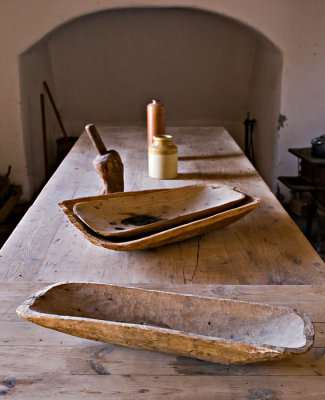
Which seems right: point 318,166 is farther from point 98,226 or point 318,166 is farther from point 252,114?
point 98,226

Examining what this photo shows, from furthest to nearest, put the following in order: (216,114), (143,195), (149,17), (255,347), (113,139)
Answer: (216,114) → (149,17) → (113,139) → (143,195) → (255,347)

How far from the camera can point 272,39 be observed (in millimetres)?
4129

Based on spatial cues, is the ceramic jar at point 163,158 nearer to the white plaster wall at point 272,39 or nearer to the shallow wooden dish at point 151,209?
the shallow wooden dish at point 151,209

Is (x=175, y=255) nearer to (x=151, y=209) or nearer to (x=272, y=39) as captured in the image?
(x=151, y=209)

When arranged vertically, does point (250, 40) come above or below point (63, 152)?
above

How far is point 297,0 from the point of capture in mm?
4035

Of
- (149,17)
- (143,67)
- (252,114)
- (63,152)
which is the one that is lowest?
(63,152)

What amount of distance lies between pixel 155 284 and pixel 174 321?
0.74ft

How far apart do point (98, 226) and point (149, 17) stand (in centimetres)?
404

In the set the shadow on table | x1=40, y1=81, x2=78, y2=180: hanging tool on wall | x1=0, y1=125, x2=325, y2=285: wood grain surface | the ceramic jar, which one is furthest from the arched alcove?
x1=0, y1=125, x2=325, y2=285: wood grain surface

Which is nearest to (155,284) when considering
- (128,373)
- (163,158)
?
(128,373)

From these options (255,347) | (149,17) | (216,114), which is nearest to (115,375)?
(255,347)

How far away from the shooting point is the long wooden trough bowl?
2.96 feet

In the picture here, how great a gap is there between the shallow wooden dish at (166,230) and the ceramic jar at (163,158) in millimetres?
709
